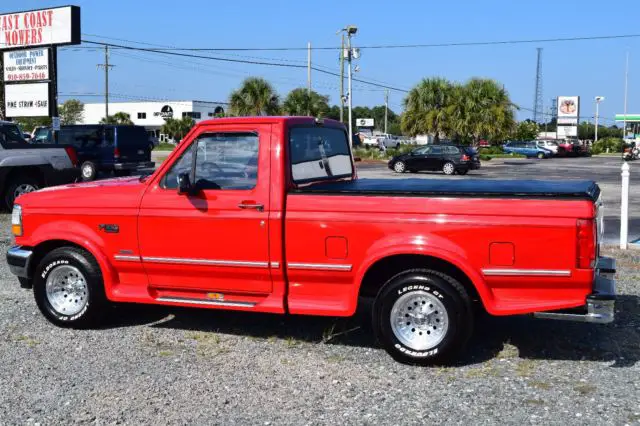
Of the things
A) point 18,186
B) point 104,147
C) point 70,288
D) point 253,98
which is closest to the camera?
point 70,288

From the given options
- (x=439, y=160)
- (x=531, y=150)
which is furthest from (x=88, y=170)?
(x=531, y=150)

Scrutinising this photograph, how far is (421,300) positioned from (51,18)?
81.1 feet

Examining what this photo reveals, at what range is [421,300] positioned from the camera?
5.19m

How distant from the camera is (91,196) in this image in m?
6.06

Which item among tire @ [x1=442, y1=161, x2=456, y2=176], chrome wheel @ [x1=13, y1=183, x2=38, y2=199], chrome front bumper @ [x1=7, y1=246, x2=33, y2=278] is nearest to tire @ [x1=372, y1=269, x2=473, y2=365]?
chrome front bumper @ [x1=7, y1=246, x2=33, y2=278]

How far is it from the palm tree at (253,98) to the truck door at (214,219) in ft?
132

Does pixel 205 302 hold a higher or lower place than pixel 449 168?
lower

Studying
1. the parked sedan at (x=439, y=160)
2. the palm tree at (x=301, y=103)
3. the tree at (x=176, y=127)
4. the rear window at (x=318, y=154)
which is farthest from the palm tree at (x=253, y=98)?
the rear window at (x=318, y=154)

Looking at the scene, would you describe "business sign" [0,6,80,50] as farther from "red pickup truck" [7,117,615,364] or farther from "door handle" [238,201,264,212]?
"door handle" [238,201,264,212]

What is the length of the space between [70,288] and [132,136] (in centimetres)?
1945

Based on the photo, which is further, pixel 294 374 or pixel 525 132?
pixel 525 132

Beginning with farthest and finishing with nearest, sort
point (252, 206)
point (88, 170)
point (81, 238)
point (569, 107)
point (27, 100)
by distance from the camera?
point (569, 107)
point (27, 100)
point (88, 170)
point (81, 238)
point (252, 206)

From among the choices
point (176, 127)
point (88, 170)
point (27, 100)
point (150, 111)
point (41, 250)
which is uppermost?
point (150, 111)

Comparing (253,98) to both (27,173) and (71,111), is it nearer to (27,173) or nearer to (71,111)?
(27,173)
